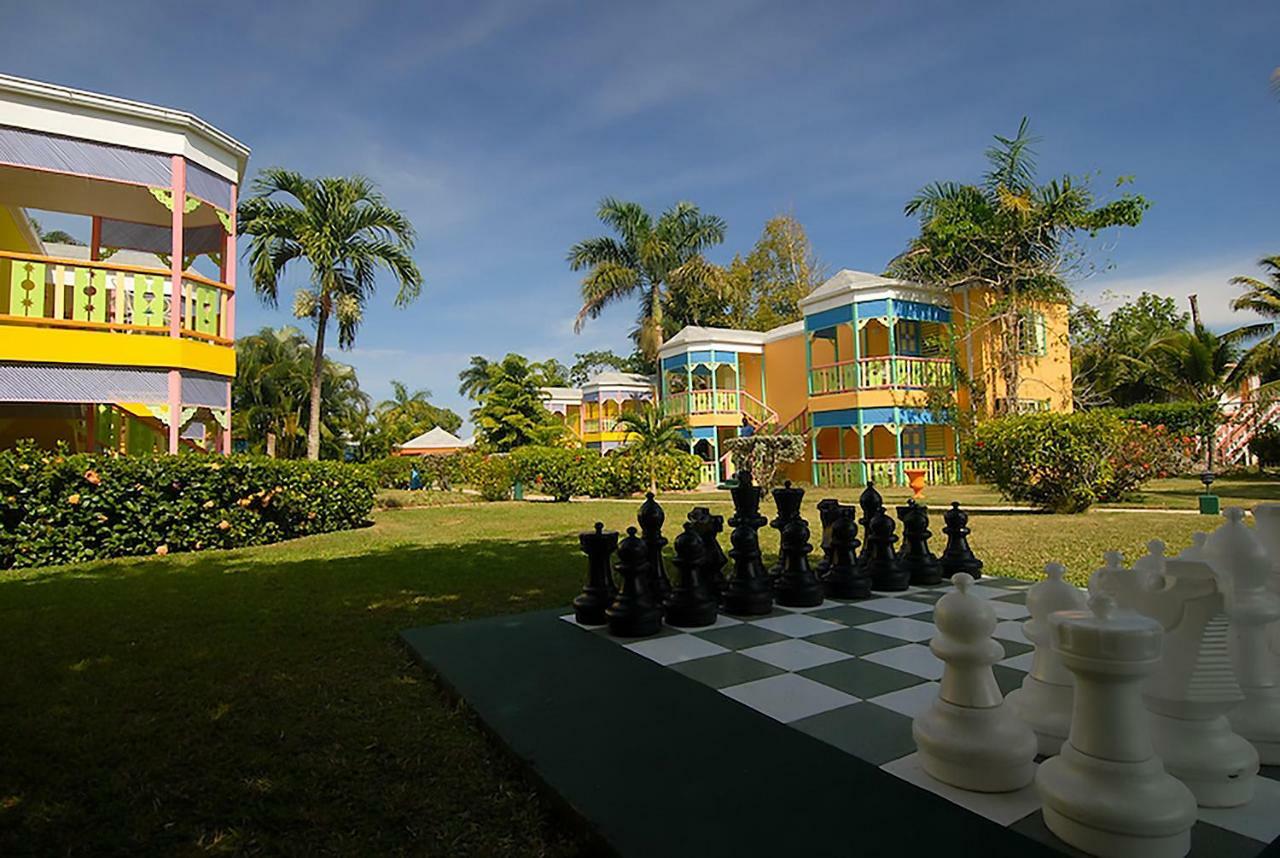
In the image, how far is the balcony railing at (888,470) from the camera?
17.0 m

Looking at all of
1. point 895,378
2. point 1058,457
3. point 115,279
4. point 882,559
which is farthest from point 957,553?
point 895,378

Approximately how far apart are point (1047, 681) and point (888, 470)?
16.2 meters

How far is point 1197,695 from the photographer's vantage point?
1.48 metres

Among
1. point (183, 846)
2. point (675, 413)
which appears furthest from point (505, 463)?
point (183, 846)

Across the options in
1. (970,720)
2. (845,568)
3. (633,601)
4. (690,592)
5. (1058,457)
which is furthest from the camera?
(1058,457)

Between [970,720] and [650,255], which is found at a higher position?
[650,255]

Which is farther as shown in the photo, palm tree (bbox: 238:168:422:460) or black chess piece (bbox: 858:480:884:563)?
palm tree (bbox: 238:168:422:460)

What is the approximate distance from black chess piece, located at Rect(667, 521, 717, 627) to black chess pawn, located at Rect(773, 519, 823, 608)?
1.22 feet

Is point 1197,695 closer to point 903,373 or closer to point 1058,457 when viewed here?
point 1058,457

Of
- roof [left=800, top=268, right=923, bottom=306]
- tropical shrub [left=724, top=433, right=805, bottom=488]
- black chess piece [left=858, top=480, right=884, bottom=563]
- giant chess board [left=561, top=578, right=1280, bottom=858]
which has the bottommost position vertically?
giant chess board [left=561, top=578, right=1280, bottom=858]

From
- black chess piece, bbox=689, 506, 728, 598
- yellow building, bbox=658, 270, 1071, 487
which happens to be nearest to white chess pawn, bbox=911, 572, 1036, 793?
black chess piece, bbox=689, 506, 728, 598

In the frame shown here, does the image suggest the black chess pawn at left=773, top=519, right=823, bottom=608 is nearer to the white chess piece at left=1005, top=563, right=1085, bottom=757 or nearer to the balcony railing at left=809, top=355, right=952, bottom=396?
the white chess piece at left=1005, top=563, right=1085, bottom=757

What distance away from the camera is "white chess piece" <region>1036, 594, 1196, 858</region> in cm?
124

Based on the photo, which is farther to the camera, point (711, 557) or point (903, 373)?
point (903, 373)
